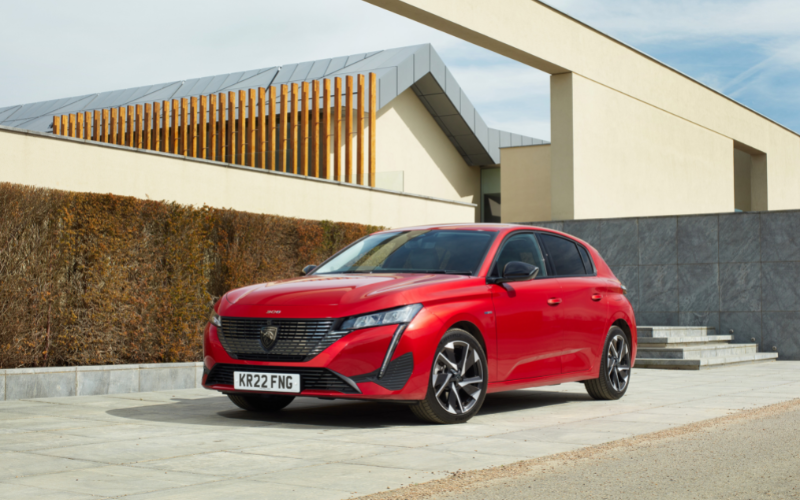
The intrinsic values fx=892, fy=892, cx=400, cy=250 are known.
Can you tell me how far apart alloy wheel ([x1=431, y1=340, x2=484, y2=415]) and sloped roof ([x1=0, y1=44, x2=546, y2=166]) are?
2348 centimetres

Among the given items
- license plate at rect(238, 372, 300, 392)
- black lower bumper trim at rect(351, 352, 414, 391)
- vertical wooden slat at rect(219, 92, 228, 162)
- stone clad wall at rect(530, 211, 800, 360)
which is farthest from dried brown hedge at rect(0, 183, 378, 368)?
vertical wooden slat at rect(219, 92, 228, 162)

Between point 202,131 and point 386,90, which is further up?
point 386,90

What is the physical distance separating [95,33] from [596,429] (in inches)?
1163

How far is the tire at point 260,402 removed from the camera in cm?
799

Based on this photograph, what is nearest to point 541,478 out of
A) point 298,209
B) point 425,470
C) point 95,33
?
point 425,470

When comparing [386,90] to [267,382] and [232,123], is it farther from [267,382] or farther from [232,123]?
[267,382]

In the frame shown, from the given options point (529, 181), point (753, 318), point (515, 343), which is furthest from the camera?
point (529, 181)

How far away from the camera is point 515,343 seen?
7.89 meters

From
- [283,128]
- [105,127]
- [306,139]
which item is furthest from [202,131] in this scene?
[105,127]

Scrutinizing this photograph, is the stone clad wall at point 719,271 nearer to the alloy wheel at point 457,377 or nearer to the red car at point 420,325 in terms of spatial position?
the red car at point 420,325

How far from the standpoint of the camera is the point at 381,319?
6809 millimetres

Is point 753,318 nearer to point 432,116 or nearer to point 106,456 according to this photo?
point 106,456

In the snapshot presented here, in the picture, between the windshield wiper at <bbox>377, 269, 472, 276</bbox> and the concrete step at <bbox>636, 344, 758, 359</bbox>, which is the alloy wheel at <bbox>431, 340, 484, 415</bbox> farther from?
the concrete step at <bbox>636, 344, 758, 359</bbox>

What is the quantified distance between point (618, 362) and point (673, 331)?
752 centimetres
